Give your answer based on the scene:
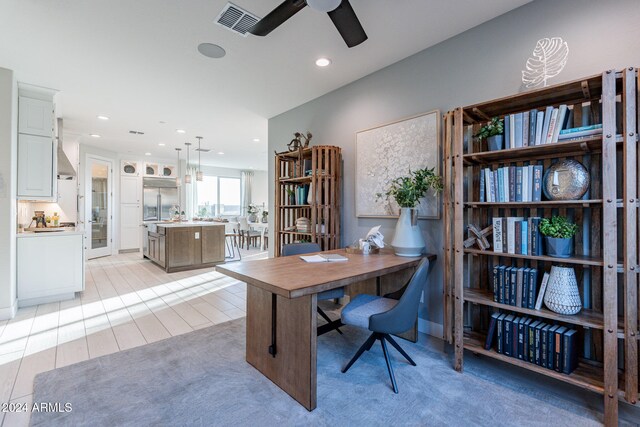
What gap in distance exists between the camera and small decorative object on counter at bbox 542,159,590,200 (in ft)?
6.10

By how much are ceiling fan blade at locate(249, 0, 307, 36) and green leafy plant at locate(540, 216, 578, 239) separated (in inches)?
79.9

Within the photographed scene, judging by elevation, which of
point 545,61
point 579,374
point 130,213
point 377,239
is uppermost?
point 545,61

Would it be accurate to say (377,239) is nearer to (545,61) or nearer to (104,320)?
(545,61)

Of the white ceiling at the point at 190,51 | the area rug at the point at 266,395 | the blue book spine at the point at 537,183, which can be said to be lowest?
the area rug at the point at 266,395

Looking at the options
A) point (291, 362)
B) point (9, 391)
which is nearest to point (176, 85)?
point (9, 391)

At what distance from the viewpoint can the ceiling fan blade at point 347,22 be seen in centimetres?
184

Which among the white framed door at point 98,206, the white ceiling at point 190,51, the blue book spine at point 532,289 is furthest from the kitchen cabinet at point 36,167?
the blue book spine at point 532,289

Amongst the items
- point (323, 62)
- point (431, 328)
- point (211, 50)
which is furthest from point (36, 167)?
point (431, 328)

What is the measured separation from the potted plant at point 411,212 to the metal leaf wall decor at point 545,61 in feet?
3.21

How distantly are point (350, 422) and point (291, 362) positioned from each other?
0.47 meters

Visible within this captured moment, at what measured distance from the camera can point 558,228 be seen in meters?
1.87

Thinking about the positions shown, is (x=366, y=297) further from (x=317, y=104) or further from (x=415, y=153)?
(x=317, y=104)

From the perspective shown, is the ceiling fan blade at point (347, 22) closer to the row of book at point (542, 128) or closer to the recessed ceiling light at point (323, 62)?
the recessed ceiling light at point (323, 62)

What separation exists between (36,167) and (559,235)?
533 centimetres
